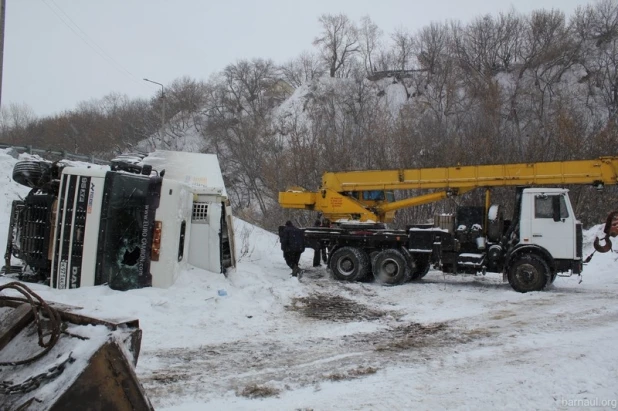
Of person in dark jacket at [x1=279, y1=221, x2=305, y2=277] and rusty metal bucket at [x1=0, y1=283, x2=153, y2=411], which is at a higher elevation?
person in dark jacket at [x1=279, y1=221, x2=305, y2=277]

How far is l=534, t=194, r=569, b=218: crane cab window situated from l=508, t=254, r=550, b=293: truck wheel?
1.05 metres

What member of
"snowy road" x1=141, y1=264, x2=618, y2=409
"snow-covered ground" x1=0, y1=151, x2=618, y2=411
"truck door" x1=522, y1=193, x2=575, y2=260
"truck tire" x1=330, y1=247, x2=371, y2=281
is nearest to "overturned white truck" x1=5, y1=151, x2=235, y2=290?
"snow-covered ground" x1=0, y1=151, x2=618, y2=411

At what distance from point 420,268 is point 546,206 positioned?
3.68 m

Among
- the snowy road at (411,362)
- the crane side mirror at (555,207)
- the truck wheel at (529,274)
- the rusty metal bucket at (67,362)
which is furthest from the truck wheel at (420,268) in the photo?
the rusty metal bucket at (67,362)

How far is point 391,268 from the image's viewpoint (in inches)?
512

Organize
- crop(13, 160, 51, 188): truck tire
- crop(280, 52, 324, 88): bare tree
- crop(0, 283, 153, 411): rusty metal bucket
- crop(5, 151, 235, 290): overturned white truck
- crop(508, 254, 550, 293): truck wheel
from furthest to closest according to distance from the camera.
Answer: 1. crop(280, 52, 324, 88): bare tree
2. crop(508, 254, 550, 293): truck wheel
3. crop(13, 160, 51, 188): truck tire
4. crop(5, 151, 235, 290): overturned white truck
5. crop(0, 283, 153, 411): rusty metal bucket

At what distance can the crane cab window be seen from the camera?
11703 mm

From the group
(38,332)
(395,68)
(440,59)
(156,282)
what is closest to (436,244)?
(156,282)

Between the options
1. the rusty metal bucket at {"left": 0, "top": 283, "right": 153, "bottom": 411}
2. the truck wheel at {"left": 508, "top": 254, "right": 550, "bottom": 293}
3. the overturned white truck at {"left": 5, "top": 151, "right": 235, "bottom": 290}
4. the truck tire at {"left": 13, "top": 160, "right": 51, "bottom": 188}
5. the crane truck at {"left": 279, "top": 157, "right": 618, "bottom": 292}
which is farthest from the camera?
the crane truck at {"left": 279, "top": 157, "right": 618, "bottom": 292}

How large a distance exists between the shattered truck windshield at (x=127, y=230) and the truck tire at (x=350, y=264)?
246 inches

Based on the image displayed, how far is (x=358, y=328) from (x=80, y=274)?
190 inches

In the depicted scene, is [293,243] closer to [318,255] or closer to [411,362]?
[318,255]

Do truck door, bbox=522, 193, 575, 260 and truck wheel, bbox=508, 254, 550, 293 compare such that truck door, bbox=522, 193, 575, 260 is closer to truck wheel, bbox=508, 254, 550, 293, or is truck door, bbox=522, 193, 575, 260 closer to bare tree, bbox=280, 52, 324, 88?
truck wheel, bbox=508, 254, 550, 293

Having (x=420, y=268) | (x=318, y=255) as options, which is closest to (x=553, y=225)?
(x=420, y=268)
